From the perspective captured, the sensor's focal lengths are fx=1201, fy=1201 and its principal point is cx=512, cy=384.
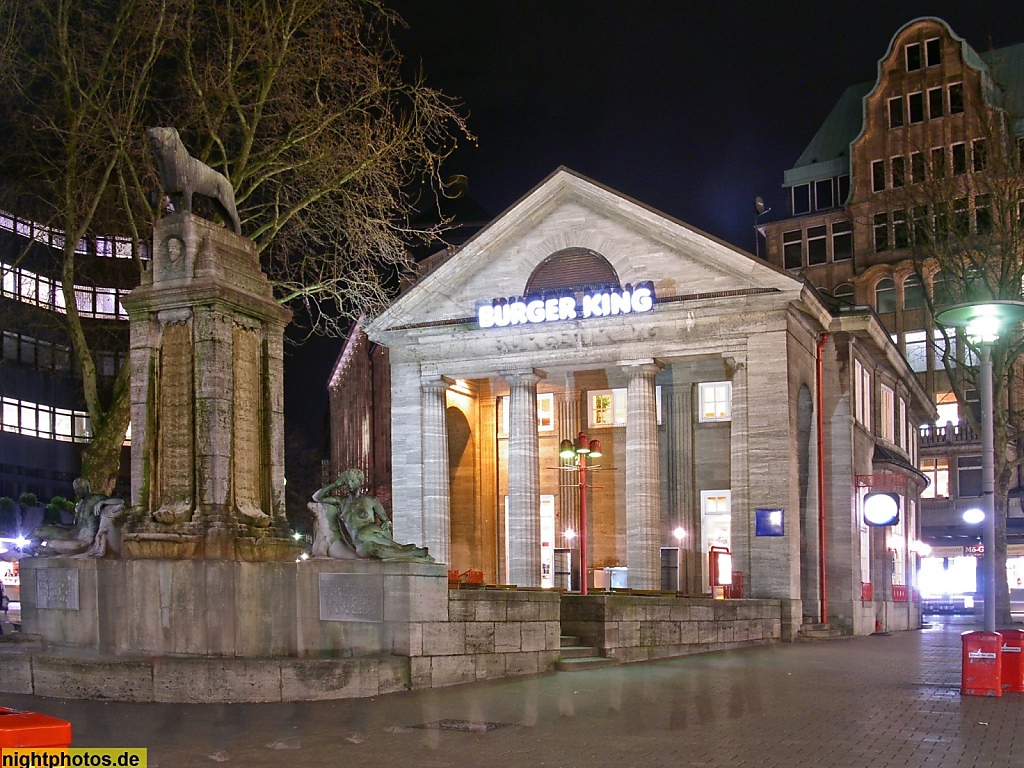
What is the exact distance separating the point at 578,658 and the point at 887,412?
29366 mm

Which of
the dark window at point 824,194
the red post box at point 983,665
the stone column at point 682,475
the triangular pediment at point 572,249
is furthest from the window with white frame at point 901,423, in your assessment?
the red post box at point 983,665

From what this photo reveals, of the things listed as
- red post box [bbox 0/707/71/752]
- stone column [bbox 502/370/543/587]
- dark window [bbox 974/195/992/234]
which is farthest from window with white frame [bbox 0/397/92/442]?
red post box [bbox 0/707/71/752]

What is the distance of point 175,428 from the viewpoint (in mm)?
15688

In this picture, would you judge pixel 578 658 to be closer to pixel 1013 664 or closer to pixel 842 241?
pixel 1013 664

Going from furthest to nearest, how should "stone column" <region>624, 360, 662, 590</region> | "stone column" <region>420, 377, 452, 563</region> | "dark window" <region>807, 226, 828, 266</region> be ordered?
1. "dark window" <region>807, 226, 828, 266</region>
2. "stone column" <region>420, 377, 452, 563</region>
3. "stone column" <region>624, 360, 662, 590</region>

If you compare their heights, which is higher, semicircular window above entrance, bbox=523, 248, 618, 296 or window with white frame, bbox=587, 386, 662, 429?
semicircular window above entrance, bbox=523, 248, 618, 296

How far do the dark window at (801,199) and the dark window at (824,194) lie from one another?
0.50 meters

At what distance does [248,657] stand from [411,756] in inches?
184

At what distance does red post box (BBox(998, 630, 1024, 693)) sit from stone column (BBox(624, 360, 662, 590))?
1947 cm

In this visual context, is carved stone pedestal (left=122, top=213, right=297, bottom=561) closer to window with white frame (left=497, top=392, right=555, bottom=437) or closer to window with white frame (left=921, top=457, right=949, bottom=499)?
window with white frame (left=497, top=392, right=555, bottom=437)

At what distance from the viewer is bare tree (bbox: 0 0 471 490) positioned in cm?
2228

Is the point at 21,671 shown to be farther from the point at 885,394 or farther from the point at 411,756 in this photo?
the point at 885,394

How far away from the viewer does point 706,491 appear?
40.8m

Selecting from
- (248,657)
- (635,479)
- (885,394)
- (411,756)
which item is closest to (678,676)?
(248,657)
